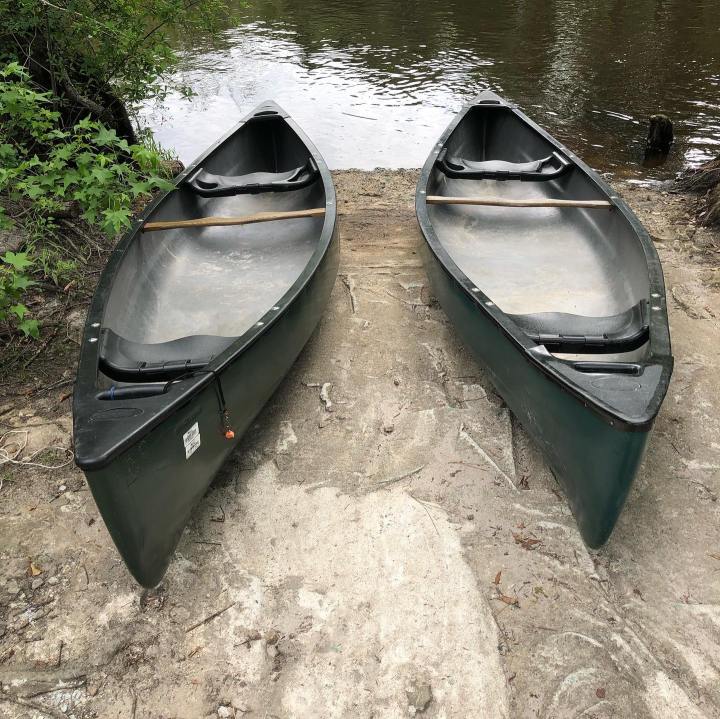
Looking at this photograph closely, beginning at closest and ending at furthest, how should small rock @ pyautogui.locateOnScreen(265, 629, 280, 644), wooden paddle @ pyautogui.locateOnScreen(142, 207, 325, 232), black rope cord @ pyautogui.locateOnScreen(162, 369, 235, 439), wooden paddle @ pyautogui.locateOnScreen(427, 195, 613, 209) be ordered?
small rock @ pyautogui.locateOnScreen(265, 629, 280, 644) < black rope cord @ pyautogui.locateOnScreen(162, 369, 235, 439) < wooden paddle @ pyautogui.locateOnScreen(142, 207, 325, 232) < wooden paddle @ pyautogui.locateOnScreen(427, 195, 613, 209)

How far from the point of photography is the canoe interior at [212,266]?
3.81m

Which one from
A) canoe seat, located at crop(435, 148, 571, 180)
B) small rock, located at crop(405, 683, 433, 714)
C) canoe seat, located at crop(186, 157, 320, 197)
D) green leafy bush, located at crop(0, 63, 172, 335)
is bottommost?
small rock, located at crop(405, 683, 433, 714)

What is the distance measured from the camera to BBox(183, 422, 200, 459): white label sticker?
2531 mm

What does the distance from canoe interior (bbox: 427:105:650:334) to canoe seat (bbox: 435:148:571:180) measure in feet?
0.35

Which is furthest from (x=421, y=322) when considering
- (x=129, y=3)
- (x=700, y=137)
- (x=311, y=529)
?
(x=700, y=137)

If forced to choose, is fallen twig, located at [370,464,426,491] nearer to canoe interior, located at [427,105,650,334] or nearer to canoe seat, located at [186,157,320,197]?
canoe interior, located at [427,105,650,334]

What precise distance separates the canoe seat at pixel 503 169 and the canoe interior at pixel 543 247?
11 centimetres

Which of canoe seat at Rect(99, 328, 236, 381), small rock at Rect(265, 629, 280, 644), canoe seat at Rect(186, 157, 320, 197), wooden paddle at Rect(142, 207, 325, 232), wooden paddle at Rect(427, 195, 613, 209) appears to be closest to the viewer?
small rock at Rect(265, 629, 280, 644)

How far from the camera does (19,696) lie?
89.0 inches

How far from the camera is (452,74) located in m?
11.8

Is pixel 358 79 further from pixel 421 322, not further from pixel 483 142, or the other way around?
pixel 421 322

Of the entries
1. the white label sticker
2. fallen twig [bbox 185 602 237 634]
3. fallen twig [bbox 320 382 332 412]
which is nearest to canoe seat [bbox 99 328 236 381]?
the white label sticker

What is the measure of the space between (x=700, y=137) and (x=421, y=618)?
28.9 ft

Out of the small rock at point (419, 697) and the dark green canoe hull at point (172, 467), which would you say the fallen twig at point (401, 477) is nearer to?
the dark green canoe hull at point (172, 467)
